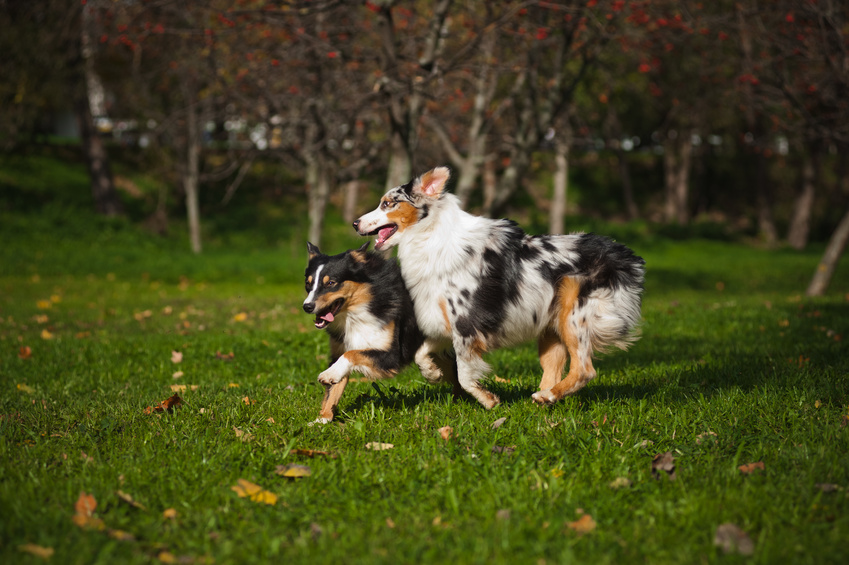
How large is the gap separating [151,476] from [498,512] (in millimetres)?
1904

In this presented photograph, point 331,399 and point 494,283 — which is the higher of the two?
point 494,283

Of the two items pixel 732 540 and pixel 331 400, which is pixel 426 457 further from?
pixel 732 540

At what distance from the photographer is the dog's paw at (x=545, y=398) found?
4879 millimetres

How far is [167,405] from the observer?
17.5 feet

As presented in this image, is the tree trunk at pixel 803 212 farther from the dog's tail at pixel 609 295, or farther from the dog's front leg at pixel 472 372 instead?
the dog's front leg at pixel 472 372

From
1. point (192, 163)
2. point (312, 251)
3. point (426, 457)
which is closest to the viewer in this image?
point (426, 457)

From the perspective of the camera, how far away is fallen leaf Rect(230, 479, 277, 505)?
11.6 ft

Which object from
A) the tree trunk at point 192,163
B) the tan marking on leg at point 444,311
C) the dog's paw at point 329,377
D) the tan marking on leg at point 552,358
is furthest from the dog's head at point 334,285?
the tree trunk at point 192,163

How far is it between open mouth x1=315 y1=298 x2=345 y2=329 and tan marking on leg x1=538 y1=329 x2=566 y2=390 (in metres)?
1.62

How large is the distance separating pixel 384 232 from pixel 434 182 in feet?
1.63

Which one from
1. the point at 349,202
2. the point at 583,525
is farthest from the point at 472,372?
the point at 349,202

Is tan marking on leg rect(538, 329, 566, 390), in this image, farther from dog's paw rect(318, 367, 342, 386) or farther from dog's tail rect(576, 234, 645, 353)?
dog's paw rect(318, 367, 342, 386)

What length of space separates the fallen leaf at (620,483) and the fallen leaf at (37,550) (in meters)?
2.65

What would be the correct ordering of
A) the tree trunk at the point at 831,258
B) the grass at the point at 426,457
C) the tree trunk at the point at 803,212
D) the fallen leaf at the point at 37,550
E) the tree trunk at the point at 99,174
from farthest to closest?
the tree trunk at the point at 803,212 → the tree trunk at the point at 99,174 → the tree trunk at the point at 831,258 → the grass at the point at 426,457 → the fallen leaf at the point at 37,550
